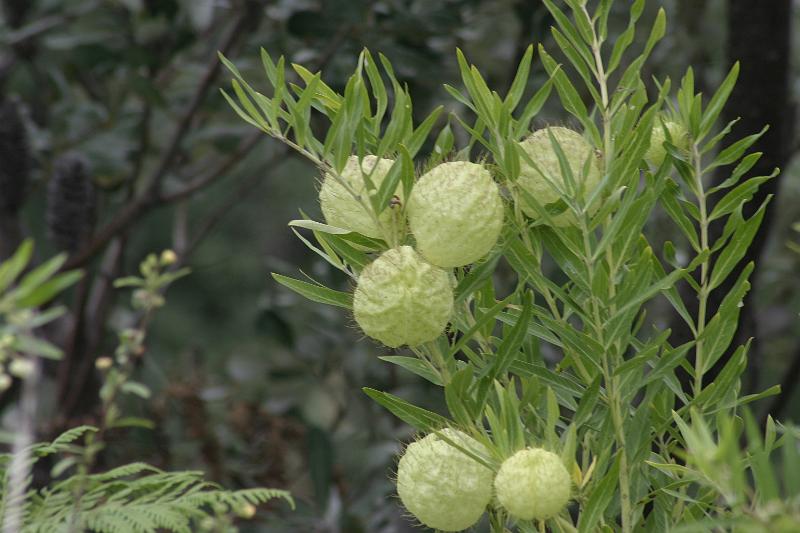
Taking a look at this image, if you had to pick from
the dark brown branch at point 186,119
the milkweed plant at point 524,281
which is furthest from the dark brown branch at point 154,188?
the milkweed plant at point 524,281

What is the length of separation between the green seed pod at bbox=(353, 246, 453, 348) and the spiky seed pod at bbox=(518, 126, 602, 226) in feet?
0.19

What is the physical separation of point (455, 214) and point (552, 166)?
0.07 m

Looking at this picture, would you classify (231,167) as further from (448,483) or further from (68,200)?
(448,483)

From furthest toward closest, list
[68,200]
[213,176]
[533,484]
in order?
[213,176] < [68,200] < [533,484]

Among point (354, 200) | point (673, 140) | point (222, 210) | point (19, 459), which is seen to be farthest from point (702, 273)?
point (222, 210)

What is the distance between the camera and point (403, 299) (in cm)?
35

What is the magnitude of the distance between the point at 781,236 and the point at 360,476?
0.87 meters

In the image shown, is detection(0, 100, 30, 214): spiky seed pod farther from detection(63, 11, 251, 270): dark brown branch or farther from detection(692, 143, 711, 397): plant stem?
detection(692, 143, 711, 397): plant stem

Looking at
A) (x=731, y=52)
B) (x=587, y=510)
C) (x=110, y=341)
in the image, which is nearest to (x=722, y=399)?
(x=587, y=510)

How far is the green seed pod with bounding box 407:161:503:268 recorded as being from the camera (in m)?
0.36

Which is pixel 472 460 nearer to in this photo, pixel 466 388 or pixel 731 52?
pixel 466 388

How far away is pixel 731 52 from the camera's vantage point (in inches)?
35.4

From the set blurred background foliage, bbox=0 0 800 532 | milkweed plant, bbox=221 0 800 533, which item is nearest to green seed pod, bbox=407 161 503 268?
milkweed plant, bbox=221 0 800 533

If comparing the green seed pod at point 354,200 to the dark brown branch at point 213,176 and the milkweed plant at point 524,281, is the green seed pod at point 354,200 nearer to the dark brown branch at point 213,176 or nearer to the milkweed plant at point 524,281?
the milkweed plant at point 524,281
